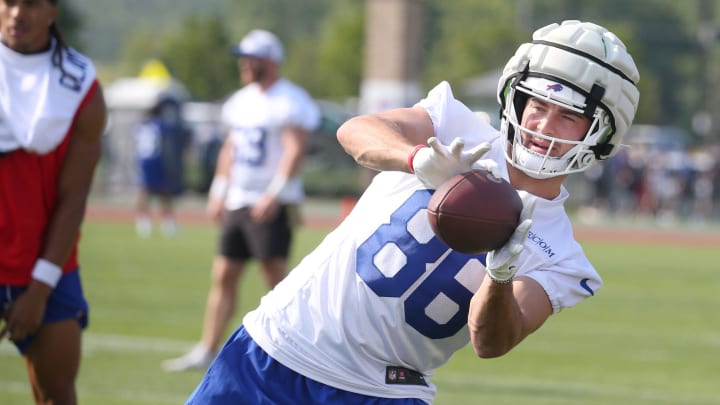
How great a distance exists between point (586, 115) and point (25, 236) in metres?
2.21

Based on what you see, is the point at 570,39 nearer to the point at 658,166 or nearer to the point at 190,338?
the point at 190,338

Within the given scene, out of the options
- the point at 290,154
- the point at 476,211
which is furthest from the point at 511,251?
the point at 290,154

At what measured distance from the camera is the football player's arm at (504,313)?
3.38 meters

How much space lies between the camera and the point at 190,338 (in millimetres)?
9695

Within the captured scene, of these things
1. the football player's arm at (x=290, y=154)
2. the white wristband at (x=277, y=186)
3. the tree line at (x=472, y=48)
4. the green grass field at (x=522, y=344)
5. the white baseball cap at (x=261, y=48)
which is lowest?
the tree line at (x=472, y=48)

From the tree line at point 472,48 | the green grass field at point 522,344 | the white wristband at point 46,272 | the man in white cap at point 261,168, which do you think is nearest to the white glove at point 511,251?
the white wristband at point 46,272

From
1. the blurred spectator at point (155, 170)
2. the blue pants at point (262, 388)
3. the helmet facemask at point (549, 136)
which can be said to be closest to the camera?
the helmet facemask at point (549, 136)

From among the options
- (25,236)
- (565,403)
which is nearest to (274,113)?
(565,403)

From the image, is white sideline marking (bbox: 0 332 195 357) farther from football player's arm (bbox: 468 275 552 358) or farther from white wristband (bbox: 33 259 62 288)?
football player's arm (bbox: 468 275 552 358)

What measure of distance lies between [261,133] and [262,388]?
5.60 m

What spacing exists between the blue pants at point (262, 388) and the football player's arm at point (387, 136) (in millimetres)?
664

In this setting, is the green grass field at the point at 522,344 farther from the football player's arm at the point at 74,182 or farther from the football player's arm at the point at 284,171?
the football player's arm at the point at 74,182

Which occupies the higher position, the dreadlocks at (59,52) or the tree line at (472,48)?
the dreadlocks at (59,52)

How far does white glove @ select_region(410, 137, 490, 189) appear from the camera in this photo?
10.5ft
